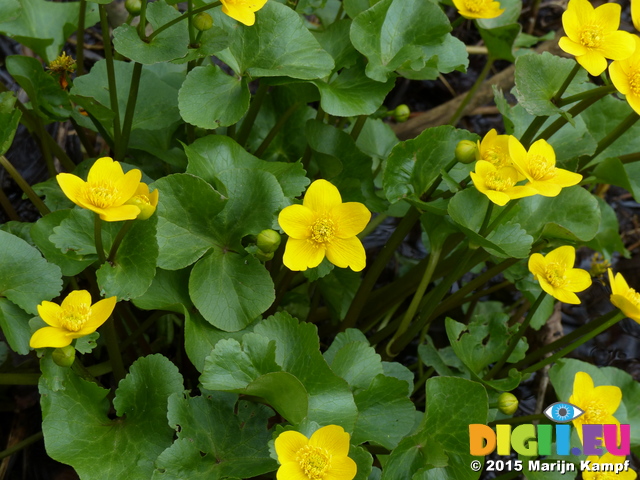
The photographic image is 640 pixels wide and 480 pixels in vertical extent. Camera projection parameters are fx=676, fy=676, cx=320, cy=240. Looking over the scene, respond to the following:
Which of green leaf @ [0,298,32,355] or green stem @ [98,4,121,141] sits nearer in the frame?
green leaf @ [0,298,32,355]

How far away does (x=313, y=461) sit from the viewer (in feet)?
3.66

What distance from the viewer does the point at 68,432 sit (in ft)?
4.24

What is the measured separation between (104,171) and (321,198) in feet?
1.35

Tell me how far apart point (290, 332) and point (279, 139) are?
71 centimetres

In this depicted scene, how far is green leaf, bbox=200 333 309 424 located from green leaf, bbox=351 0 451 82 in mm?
690

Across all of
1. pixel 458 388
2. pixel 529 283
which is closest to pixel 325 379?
pixel 458 388

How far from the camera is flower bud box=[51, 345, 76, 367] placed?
3.84 ft

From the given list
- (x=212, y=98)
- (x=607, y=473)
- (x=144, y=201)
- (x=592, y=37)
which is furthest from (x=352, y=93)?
(x=607, y=473)

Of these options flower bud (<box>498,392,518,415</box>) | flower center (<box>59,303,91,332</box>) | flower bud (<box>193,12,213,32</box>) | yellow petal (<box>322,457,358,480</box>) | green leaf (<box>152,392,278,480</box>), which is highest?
flower bud (<box>193,12,213,32</box>)

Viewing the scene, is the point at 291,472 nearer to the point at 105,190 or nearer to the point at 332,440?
the point at 332,440

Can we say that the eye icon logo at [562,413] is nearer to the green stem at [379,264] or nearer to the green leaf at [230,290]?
the green stem at [379,264]

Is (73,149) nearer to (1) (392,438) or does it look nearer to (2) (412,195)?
(2) (412,195)

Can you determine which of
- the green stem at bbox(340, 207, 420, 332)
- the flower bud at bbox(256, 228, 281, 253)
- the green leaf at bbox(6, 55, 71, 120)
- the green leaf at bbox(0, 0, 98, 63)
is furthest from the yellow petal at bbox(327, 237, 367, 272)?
the green leaf at bbox(0, 0, 98, 63)

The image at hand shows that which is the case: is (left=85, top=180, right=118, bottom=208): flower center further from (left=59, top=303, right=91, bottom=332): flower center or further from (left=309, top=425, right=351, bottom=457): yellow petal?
(left=309, top=425, right=351, bottom=457): yellow petal
